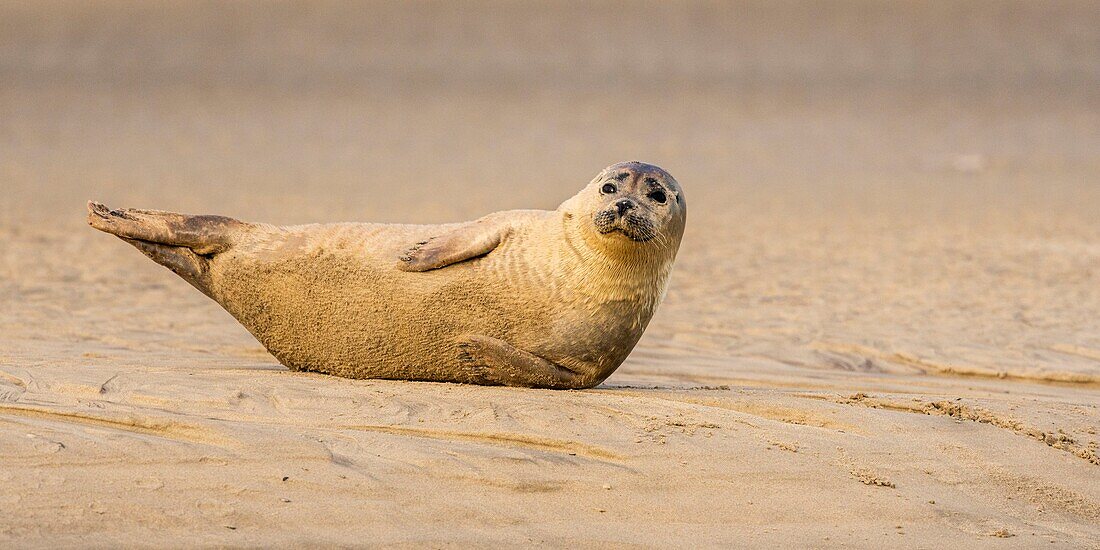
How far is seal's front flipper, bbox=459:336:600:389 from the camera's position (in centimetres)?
495

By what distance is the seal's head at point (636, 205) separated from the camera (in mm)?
4676

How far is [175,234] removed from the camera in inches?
207

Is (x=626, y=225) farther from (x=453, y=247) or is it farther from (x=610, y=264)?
(x=453, y=247)

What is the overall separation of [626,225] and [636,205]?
10 cm

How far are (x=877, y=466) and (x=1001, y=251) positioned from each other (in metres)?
8.03

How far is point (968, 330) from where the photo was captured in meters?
7.84

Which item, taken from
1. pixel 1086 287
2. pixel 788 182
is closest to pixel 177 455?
pixel 1086 287

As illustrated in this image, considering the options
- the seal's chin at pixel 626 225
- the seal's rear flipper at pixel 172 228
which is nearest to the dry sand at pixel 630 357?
the seal's rear flipper at pixel 172 228

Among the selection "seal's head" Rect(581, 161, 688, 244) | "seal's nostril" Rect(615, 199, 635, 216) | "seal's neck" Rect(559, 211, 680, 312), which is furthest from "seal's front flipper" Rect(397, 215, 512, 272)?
"seal's nostril" Rect(615, 199, 635, 216)

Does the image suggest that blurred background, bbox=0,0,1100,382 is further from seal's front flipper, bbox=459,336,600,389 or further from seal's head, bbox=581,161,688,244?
seal's head, bbox=581,161,688,244

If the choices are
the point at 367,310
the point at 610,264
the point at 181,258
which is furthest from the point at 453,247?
the point at 181,258

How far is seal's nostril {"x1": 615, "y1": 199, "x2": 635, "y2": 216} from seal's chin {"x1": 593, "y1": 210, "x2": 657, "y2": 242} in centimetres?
2

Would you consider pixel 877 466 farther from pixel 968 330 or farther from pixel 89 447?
pixel 968 330

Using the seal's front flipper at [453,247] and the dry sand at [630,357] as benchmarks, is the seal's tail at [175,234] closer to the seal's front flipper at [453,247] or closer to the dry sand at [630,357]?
the dry sand at [630,357]
